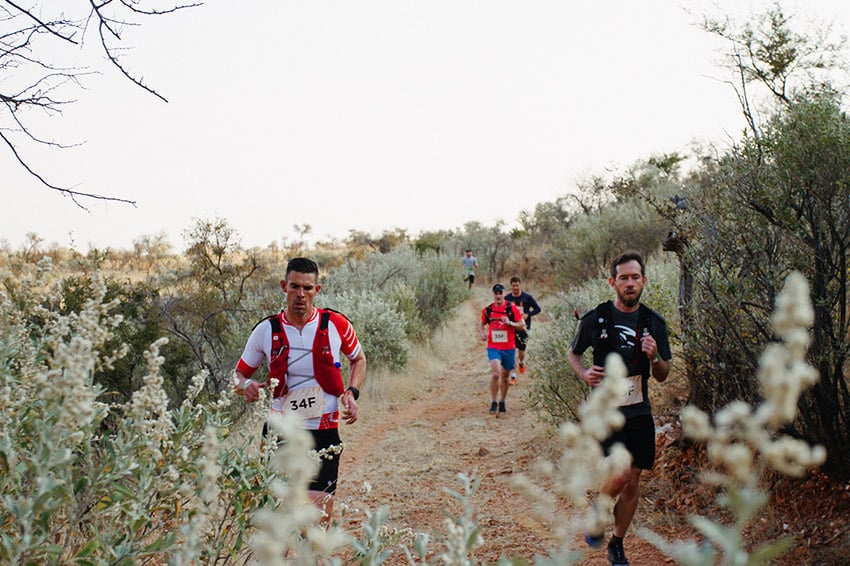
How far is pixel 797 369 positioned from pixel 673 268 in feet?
35.3

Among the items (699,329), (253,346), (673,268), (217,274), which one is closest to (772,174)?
(699,329)

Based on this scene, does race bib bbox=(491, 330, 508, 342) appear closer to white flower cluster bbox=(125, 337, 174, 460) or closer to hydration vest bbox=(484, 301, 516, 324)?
hydration vest bbox=(484, 301, 516, 324)

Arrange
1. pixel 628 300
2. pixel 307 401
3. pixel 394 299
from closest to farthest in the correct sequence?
pixel 307 401 → pixel 628 300 → pixel 394 299

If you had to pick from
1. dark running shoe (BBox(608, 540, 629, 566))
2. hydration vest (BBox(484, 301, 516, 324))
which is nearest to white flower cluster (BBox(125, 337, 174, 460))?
dark running shoe (BBox(608, 540, 629, 566))

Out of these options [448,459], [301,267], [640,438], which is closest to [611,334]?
[640,438]

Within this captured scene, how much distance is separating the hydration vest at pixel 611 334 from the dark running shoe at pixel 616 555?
3.69ft

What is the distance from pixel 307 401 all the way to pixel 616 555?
2.24m

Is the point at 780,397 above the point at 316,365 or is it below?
above

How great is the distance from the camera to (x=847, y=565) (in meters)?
4.10

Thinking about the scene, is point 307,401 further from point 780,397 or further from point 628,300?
point 780,397

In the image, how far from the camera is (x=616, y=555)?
4574 millimetres

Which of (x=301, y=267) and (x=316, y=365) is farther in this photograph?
(x=301, y=267)

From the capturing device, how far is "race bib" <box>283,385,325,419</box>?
450cm

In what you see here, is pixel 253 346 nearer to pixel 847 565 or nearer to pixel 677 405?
pixel 847 565
